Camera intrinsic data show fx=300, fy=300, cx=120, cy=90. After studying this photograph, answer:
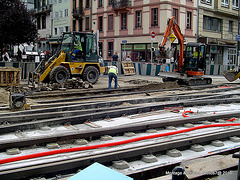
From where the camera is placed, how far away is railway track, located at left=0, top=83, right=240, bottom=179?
15.1 ft

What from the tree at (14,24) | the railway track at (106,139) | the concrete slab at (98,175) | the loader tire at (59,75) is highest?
the tree at (14,24)

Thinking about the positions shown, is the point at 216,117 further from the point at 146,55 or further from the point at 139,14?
the point at 139,14

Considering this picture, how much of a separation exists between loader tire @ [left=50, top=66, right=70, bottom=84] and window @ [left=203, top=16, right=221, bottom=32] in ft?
82.5

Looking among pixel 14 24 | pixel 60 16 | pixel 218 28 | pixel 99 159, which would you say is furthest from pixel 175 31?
pixel 60 16

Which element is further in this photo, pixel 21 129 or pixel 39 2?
pixel 39 2

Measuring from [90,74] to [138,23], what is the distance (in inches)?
752

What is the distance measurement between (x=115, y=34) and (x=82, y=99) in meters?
27.8

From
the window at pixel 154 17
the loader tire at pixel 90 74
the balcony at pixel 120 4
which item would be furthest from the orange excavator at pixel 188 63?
the balcony at pixel 120 4

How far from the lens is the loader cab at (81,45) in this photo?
17.4 m

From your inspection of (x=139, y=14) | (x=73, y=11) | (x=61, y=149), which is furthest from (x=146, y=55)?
(x=61, y=149)

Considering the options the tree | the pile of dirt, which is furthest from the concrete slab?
the tree

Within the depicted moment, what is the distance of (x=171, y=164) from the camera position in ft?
15.9

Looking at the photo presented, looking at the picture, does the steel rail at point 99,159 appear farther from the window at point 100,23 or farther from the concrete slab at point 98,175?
the window at point 100,23

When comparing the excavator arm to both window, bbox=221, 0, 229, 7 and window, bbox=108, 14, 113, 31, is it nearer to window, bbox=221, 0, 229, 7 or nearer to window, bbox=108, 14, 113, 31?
window, bbox=108, 14, 113, 31
